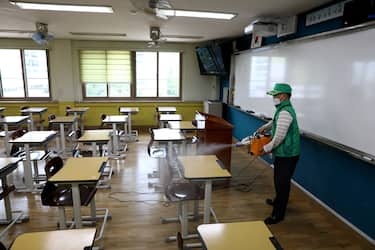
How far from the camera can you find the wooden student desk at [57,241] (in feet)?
4.97

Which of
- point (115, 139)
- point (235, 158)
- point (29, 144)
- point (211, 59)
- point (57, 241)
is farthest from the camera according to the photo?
point (211, 59)

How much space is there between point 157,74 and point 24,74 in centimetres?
394

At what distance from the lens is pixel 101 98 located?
838 cm

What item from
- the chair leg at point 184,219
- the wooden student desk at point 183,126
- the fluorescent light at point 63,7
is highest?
the fluorescent light at point 63,7

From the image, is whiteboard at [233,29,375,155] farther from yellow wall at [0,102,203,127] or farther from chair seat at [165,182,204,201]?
yellow wall at [0,102,203,127]

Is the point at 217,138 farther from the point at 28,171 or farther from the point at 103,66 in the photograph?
the point at 103,66

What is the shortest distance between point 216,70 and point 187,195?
5557mm

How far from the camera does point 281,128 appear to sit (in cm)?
296

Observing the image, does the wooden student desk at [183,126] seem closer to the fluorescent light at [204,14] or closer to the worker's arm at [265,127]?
the worker's arm at [265,127]

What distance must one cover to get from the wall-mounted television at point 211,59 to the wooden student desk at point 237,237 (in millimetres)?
6271

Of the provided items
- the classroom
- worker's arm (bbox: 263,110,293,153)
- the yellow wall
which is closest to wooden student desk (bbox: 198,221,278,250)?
the classroom

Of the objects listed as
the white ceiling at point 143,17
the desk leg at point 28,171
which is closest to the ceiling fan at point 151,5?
the white ceiling at point 143,17

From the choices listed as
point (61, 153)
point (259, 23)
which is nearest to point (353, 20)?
point (259, 23)

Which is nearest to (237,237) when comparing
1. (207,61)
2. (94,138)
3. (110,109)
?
(94,138)
